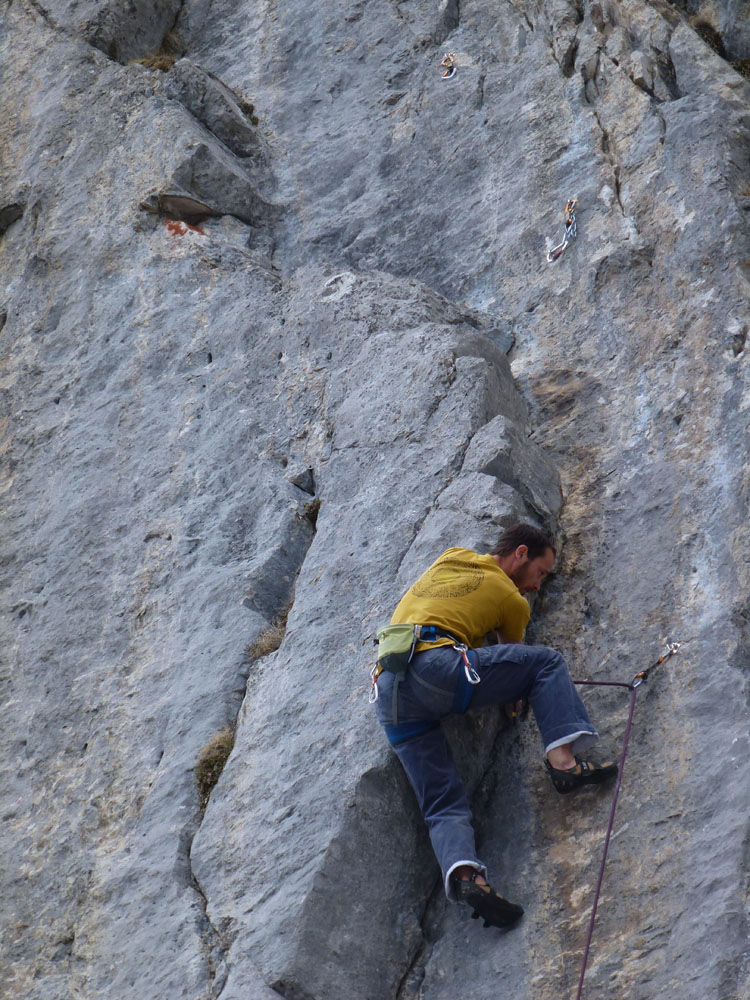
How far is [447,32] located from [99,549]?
23.5 ft

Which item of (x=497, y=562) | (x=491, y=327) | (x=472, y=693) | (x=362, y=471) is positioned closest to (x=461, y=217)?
(x=491, y=327)

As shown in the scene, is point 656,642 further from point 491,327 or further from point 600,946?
point 491,327

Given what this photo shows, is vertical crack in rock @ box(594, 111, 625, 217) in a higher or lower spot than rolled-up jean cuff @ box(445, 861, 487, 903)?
higher

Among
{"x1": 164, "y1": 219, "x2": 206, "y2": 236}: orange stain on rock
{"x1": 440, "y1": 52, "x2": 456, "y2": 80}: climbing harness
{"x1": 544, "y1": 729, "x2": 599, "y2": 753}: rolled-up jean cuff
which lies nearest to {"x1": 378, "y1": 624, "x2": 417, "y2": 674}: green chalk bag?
{"x1": 544, "y1": 729, "x2": 599, "y2": 753}: rolled-up jean cuff

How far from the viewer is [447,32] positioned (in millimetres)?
13188

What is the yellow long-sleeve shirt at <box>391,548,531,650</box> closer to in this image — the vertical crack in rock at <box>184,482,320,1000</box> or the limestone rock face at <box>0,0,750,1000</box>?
the limestone rock face at <box>0,0,750,1000</box>

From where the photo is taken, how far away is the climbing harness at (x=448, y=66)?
12742mm

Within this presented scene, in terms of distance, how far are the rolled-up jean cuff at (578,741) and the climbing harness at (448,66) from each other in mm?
8346

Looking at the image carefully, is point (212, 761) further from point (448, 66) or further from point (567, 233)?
point (448, 66)

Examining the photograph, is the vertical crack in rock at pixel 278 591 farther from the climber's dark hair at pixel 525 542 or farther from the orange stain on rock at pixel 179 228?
the orange stain on rock at pixel 179 228

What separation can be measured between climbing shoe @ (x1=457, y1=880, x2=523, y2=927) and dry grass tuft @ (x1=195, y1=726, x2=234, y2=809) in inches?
82.0

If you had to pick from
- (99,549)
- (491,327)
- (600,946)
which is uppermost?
(99,549)

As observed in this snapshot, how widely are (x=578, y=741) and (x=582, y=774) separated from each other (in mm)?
192

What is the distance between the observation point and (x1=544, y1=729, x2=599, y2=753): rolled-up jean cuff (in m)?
6.77
